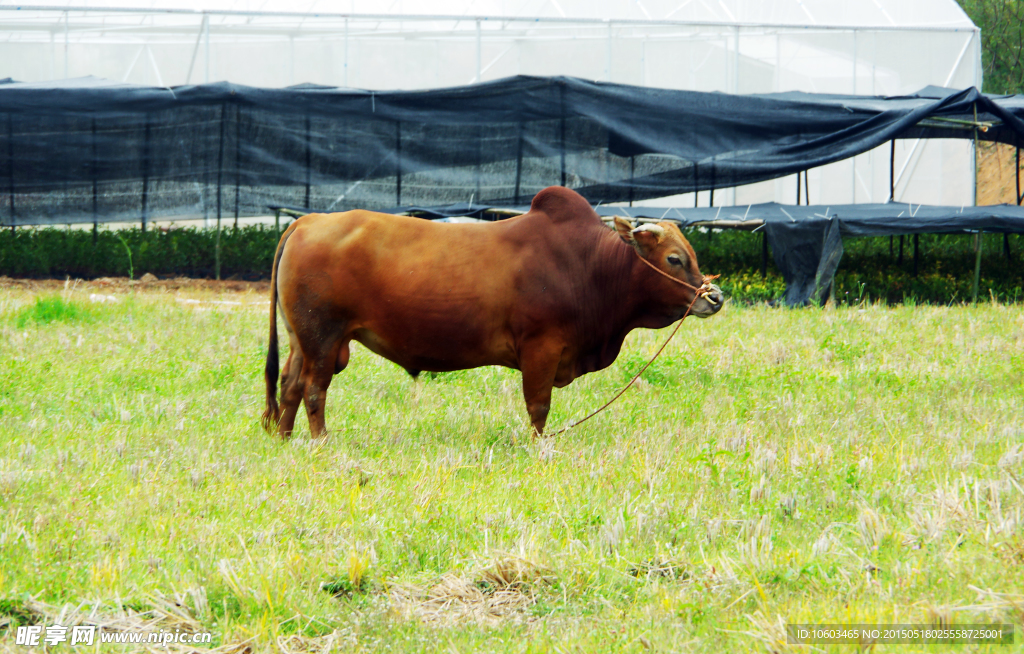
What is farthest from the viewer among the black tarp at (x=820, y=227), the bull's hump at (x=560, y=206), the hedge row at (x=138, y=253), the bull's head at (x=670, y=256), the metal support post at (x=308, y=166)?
the hedge row at (x=138, y=253)

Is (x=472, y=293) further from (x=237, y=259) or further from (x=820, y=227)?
(x=237, y=259)

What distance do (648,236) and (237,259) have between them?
37.1 ft

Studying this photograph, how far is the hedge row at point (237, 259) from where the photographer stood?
1444 centimetres

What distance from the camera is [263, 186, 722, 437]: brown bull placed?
18.6 feet

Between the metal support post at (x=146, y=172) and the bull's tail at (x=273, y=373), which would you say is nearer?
the bull's tail at (x=273, y=373)

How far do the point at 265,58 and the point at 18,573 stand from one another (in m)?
20.8

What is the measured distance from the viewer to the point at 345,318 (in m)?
5.71

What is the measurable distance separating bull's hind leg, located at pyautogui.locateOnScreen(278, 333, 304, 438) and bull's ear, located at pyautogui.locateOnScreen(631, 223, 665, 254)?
2.27 meters

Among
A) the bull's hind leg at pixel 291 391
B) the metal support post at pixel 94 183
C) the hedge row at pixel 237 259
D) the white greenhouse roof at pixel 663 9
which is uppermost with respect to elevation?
the white greenhouse roof at pixel 663 9

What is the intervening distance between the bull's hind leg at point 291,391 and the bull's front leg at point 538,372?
1399mm

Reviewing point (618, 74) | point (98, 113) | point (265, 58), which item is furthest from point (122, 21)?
point (618, 74)

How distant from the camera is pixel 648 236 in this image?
19.7 feet

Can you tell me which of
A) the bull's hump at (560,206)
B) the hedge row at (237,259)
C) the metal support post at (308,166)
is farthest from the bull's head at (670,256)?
the metal support post at (308,166)

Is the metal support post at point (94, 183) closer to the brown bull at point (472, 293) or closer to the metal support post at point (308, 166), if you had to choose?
the metal support post at point (308, 166)
